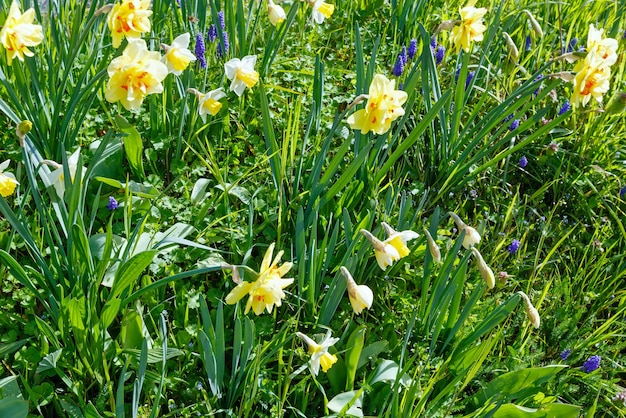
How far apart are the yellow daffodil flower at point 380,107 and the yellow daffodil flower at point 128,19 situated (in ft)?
2.02

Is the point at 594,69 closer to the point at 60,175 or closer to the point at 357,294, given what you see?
the point at 357,294

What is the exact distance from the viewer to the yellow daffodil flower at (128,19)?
61.8 inches

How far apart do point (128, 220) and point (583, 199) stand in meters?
1.80

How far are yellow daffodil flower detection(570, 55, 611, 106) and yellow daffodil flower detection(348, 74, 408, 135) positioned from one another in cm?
56

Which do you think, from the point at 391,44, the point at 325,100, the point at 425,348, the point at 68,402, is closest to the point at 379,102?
the point at 425,348

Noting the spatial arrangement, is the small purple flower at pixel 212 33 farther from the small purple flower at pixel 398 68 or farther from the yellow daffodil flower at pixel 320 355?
the yellow daffodil flower at pixel 320 355

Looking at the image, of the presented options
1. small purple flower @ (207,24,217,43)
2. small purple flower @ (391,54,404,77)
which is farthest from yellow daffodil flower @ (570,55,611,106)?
small purple flower @ (207,24,217,43)

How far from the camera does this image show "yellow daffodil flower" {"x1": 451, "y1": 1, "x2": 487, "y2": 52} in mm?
2070

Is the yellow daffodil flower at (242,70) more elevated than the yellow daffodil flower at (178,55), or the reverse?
the yellow daffodil flower at (178,55)

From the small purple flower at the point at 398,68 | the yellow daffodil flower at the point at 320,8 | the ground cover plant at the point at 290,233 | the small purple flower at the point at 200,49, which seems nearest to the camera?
the ground cover plant at the point at 290,233

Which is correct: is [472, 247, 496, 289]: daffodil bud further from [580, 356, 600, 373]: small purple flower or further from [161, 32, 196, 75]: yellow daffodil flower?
[161, 32, 196, 75]: yellow daffodil flower

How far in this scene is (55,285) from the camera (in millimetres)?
1656

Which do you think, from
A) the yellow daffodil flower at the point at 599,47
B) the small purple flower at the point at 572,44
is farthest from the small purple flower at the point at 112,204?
the small purple flower at the point at 572,44

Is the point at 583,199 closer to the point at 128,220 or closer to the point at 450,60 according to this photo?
the point at 450,60
